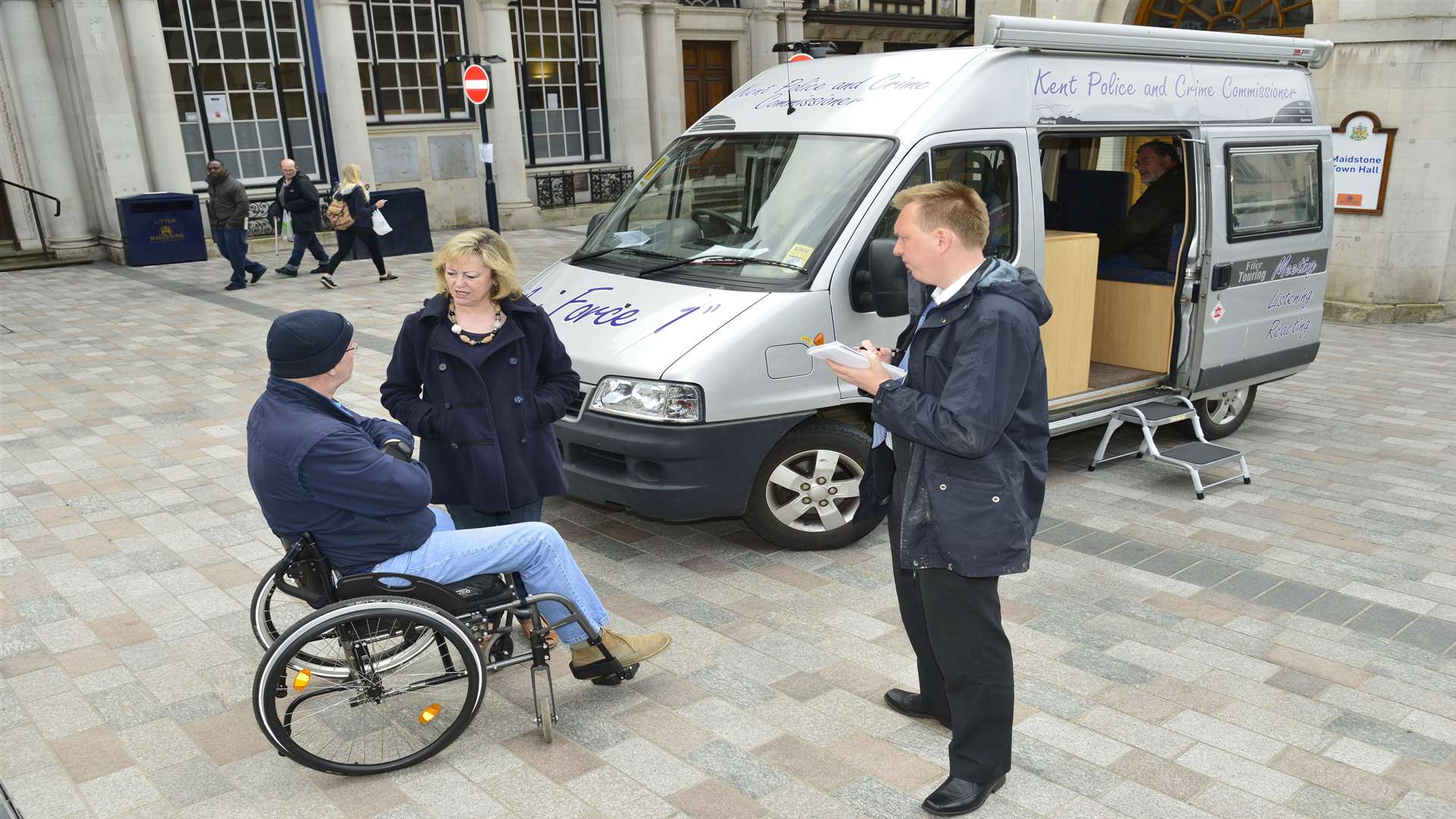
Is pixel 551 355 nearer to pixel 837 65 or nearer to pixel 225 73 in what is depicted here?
pixel 837 65

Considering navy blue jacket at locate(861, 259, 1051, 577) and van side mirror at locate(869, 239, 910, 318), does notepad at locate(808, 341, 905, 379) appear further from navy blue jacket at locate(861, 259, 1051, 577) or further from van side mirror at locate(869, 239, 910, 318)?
van side mirror at locate(869, 239, 910, 318)

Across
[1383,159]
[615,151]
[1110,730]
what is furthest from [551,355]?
[615,151]

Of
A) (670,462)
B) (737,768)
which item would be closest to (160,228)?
(670,462)

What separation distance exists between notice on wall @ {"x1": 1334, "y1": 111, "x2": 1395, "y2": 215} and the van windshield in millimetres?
8669

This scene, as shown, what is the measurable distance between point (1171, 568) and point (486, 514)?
3.37 metres

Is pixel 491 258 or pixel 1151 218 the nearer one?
pixel 491 258

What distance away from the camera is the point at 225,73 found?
1758 cm

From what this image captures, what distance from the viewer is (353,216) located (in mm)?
14211

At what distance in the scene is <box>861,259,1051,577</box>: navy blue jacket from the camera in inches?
117

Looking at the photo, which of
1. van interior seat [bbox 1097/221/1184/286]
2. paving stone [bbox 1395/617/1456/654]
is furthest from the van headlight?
van interior seat [bbox 1097/221/1184/286]

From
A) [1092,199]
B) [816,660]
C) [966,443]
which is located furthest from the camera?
[1092,199]

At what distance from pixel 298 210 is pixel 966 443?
529 inches

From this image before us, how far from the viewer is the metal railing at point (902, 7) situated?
2684cm

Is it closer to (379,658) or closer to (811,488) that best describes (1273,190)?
(811,488)
